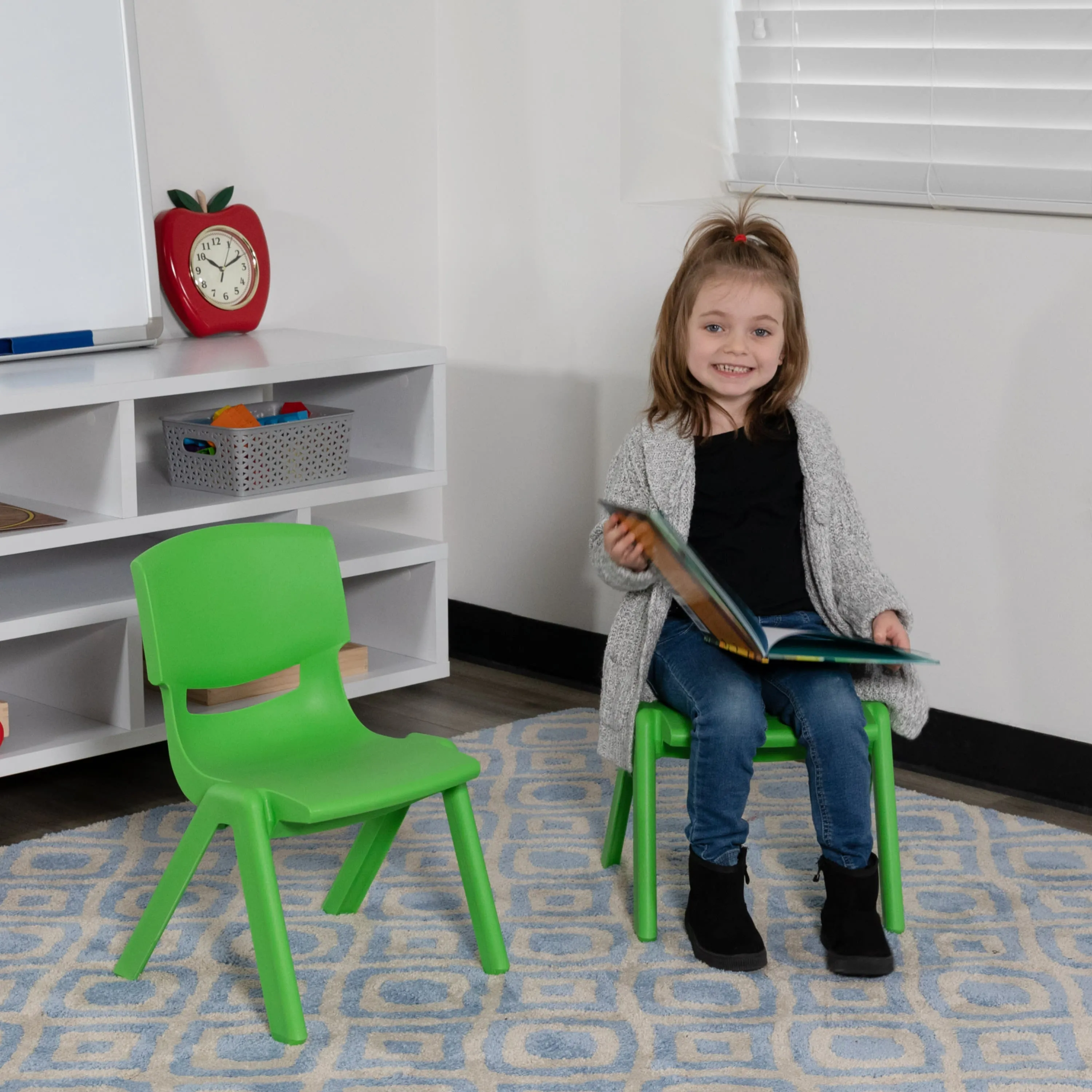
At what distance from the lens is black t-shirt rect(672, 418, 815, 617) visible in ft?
5.83

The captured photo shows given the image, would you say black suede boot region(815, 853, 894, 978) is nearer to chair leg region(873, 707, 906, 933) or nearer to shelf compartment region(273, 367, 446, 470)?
chair leg region(873, 707, 906, 933)

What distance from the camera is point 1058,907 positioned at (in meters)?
1.80

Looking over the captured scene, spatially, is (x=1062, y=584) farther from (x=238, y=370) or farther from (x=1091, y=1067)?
(x=238, y=370)

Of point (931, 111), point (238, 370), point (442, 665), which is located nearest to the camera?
point (238, 370)

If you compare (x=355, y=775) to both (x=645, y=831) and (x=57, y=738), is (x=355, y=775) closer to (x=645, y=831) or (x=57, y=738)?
(x=645, y=831)

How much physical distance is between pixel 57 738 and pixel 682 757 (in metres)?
0.85

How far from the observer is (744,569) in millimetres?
1777

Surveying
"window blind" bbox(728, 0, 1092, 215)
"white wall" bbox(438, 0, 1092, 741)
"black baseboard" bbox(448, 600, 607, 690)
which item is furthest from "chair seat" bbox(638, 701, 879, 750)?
"black baseboard" bbox(448, 600, 607, 690)

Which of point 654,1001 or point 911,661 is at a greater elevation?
point 911,661

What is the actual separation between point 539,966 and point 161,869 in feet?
1.72

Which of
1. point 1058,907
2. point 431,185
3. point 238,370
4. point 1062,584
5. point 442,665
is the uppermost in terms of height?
point 431,185

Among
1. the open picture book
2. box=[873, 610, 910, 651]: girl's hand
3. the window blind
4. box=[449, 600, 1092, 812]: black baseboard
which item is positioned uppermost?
the window blind

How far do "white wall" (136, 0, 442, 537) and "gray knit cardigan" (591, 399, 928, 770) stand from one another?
3.23ft

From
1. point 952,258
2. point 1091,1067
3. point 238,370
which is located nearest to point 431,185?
point 238,370
